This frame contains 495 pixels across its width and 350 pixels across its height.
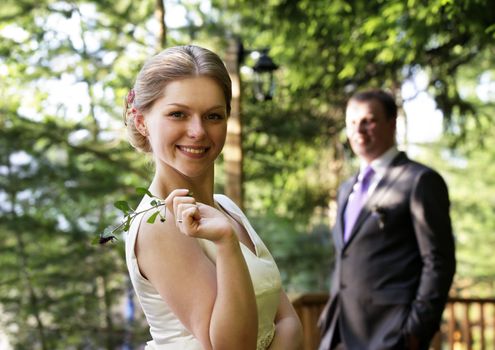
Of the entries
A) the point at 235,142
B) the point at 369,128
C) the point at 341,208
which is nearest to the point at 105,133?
the point at 235,142

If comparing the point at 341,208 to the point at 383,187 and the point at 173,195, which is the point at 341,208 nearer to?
the point at 383,187

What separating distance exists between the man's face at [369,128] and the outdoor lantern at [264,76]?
198 cm

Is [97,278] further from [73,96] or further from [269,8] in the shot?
[269,8]

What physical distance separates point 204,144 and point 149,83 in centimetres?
20

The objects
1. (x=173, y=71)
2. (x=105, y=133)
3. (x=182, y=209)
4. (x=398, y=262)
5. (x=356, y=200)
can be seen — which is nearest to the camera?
(x=182, y=209)

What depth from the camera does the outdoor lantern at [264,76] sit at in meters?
5.76

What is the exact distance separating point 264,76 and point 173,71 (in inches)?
170

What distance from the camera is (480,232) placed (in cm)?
1825

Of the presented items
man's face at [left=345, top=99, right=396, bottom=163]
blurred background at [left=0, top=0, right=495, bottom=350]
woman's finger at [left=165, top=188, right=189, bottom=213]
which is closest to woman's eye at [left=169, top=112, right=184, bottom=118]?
woman's finger at [left=165, top=188, right=189, bottom=213]

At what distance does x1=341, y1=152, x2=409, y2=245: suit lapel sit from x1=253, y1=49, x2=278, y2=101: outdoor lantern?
2196 mm

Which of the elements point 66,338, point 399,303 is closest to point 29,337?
point 66,338

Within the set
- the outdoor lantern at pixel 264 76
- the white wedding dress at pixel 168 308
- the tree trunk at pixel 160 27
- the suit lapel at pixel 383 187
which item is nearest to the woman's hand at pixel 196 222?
the white wedding dress at pixel 168 308

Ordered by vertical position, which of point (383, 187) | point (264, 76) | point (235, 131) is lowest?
point (383, 187)

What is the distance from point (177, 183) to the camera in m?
1.83
